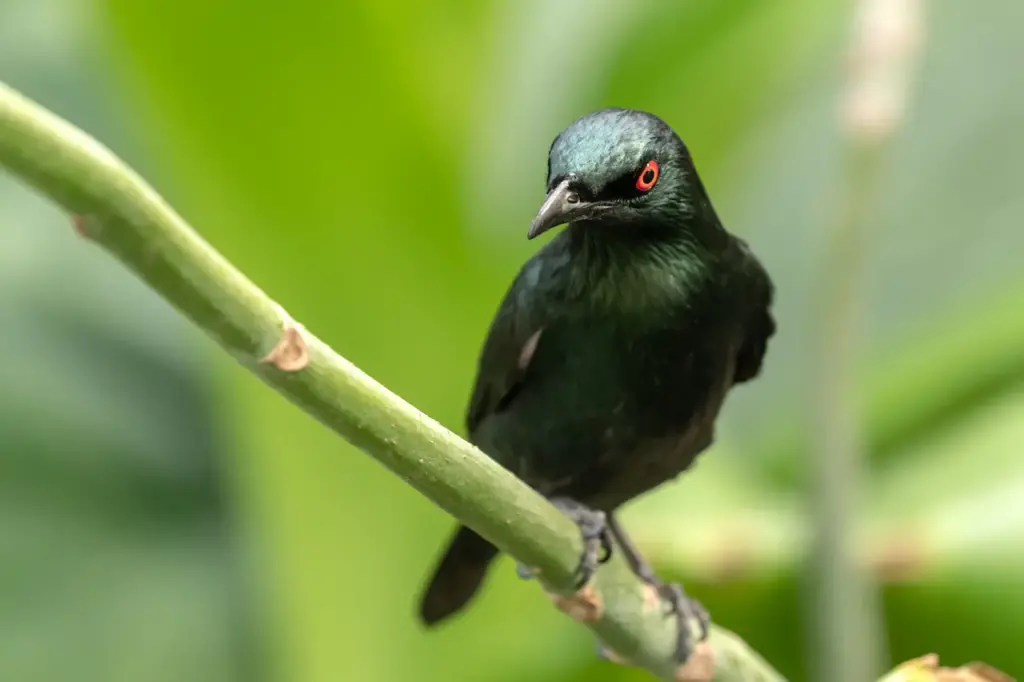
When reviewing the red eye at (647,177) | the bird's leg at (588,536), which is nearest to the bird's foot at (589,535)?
the bird's leg at (588,536)

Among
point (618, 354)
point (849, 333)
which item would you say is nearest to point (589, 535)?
point (618, 354)

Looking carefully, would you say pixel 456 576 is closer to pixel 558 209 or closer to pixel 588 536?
pixel 588 536

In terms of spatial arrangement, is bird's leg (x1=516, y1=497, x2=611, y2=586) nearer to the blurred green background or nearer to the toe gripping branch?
the toe gripping branch

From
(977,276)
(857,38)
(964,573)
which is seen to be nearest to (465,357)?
(857,38)

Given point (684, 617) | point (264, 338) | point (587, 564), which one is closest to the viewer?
point (264, 338)

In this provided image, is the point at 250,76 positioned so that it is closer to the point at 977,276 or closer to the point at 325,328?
the point at 325,328

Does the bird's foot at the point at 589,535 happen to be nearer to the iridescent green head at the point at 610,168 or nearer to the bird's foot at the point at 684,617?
the bird's foot at the point at 684,617

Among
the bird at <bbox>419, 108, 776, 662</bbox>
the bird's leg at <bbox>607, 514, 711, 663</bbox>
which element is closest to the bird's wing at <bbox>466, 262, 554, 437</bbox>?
the bird at <bbox>419, 108, 776, 662</bbox>
